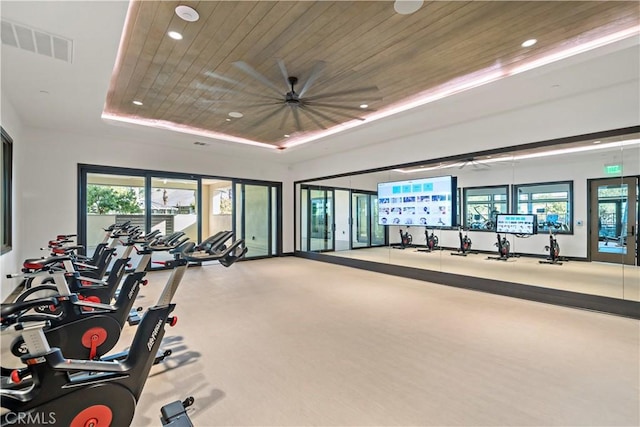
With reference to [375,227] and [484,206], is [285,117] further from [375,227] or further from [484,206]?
[484,206]

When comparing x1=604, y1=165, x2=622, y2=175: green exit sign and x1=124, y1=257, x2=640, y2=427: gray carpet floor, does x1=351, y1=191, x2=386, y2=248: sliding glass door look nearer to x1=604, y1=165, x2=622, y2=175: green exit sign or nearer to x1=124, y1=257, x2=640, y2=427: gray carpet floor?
x1=124, y1=257, x2=640, y2=427: gray carpet floor

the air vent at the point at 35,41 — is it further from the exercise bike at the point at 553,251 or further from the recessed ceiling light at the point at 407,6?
the exercise bike at the point at 553,251

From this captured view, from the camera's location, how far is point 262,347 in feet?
10.4

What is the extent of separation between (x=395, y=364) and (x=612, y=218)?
429cm

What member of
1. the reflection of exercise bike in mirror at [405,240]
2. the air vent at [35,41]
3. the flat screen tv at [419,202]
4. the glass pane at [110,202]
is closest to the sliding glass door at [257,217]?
the glass pane at [110,202]

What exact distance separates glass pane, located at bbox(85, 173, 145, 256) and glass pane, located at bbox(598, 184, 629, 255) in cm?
910

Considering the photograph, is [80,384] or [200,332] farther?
[200,332]

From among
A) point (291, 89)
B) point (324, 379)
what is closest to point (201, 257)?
point (324, 379)

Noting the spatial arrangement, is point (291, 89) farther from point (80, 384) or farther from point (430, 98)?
point (80, 384)

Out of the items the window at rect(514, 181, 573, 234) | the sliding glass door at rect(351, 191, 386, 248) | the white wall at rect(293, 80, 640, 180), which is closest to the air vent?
the white wall at rect(293, 80, 640, 180)

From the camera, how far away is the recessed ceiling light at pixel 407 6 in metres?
2.68

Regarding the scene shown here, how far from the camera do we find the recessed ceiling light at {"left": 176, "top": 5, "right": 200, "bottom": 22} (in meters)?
2.77

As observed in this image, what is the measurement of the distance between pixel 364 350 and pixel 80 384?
2.34 meters

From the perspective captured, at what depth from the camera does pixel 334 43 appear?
337 centimetres
